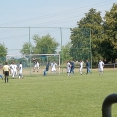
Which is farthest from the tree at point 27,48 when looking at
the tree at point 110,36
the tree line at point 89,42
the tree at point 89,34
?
the tree at point 110,36

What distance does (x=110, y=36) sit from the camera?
78375mm

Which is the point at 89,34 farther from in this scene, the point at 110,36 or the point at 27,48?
the point at 110,36

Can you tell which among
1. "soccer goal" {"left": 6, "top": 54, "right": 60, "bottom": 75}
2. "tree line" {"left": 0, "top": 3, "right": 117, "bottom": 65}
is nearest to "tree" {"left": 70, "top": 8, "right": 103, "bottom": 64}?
"tree line" {"left": 0, "top": 3, "right": 117, "bottom": 65}

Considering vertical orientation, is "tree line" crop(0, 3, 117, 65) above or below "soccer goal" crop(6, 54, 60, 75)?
above

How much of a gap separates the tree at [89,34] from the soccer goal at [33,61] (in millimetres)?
2759

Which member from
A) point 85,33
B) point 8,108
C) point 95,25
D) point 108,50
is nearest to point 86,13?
point 95,25

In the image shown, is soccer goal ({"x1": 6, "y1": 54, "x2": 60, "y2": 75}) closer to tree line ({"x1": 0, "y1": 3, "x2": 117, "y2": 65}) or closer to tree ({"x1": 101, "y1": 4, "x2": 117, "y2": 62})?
tree line ({"x1": 0, "y1": 3, "x2": 117, "y2": 65})

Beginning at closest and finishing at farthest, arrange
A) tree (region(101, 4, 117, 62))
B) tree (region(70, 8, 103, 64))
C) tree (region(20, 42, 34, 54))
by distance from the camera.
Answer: tree (region(20, 42, 34, 54)), tree (region(70, 8, 103, 64)), tree (region(101, 4, 117, 62))

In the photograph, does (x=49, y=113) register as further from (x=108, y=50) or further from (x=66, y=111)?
(x=108, y=50)

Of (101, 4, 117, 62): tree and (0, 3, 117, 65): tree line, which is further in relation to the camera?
(101, 4, 117, 62): tree

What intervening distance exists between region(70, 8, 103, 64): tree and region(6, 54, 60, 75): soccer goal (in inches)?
109

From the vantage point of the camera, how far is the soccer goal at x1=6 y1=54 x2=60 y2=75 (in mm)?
49000

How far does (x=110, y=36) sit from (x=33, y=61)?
32356 mm

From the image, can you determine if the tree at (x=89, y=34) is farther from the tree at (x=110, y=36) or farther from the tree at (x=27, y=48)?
the tree at (x=27, y=48)
